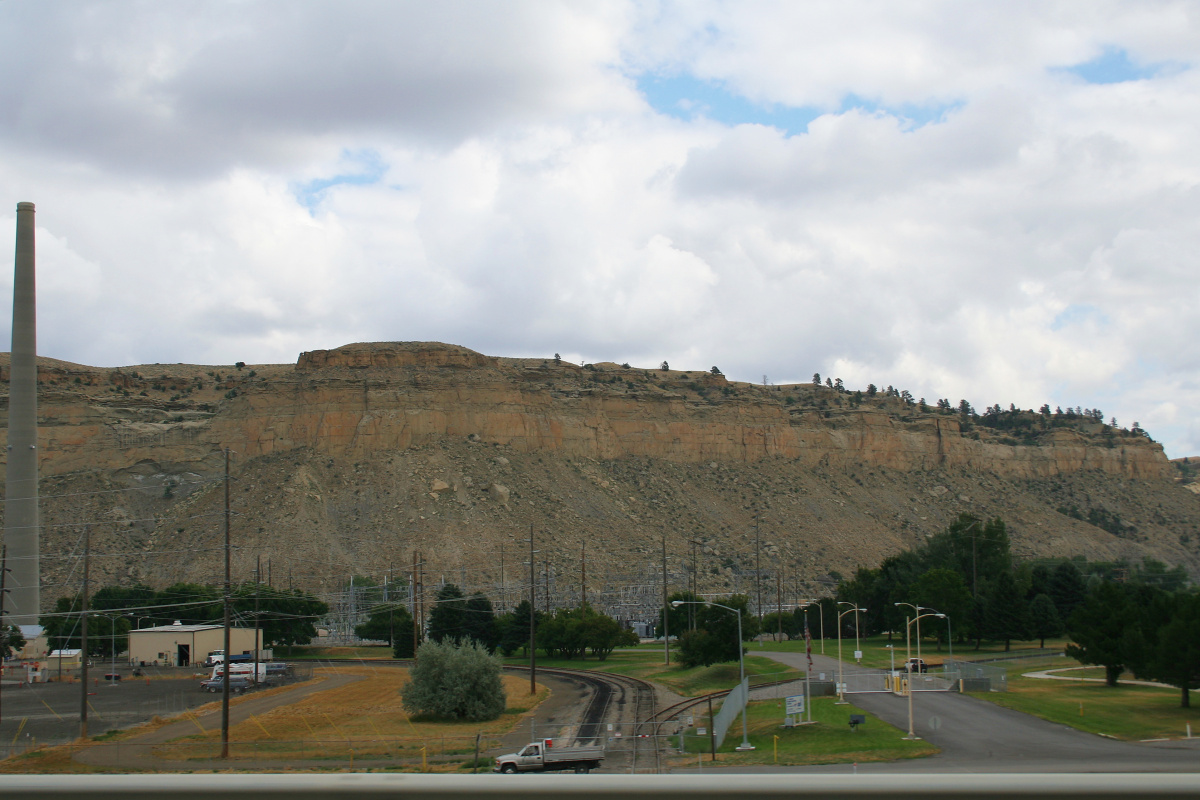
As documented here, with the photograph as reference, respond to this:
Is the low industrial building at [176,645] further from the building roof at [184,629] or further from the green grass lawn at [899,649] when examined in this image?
the green grass lawn at [899,649]

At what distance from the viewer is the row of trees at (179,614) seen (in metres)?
72.2

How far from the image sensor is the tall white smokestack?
66438mm

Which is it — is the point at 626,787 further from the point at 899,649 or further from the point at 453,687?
the point at 899,649

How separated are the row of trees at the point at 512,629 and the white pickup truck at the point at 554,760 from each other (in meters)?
39.4

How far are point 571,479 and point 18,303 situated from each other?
68.2m

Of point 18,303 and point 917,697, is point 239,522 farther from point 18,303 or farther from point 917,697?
point 917,697

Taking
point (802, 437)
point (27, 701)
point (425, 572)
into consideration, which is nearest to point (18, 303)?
point (27, 701)

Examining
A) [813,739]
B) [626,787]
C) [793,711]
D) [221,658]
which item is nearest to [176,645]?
[221,658]

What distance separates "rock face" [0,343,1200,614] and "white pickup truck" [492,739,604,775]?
75.7 m

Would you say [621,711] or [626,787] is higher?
[626,787]

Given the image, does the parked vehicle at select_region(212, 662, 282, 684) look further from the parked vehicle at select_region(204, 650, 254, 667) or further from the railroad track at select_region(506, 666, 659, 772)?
the railroad track at select_region(506, 666, 659, 772)

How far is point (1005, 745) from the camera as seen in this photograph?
1484 centimetres

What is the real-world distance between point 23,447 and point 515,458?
202ft

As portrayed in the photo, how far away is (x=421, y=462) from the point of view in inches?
4628
